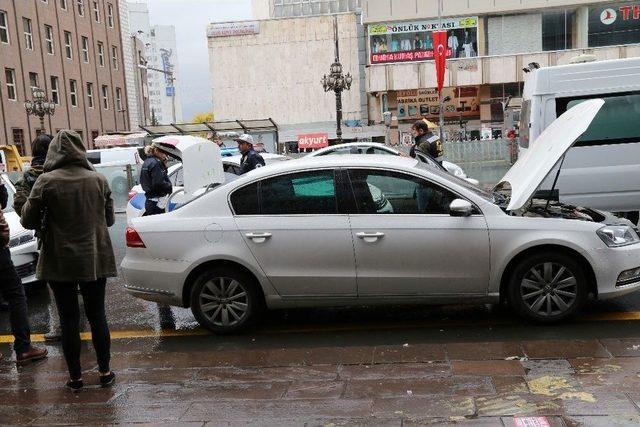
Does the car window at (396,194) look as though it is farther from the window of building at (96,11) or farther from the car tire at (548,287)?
the window of building at (96,11)

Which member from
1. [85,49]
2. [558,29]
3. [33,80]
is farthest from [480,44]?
[33,80]

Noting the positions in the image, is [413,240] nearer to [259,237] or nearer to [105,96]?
[259,237]

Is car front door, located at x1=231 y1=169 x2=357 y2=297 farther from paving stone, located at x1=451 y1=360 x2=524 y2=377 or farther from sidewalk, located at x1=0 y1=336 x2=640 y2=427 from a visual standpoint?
paving stone, located at x1=451 y1=360 x2=524 y2=377

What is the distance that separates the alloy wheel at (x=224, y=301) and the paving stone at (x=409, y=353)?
1.31m

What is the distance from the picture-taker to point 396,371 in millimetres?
4566

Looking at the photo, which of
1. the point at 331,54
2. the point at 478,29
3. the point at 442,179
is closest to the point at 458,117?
the point at 478,29

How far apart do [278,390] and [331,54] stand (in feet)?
170

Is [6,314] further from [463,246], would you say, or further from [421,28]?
[421,28]

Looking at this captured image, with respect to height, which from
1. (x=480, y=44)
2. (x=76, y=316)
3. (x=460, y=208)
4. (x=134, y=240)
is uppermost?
(x=480, y=44)

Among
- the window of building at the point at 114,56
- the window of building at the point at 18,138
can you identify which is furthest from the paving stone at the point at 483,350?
the window of building at the point at 114,56

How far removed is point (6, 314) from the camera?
6.97 metres

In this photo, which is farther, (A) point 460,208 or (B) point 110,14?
(B) point 110,14

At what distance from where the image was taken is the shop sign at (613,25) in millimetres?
46022

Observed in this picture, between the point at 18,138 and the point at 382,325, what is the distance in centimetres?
4105
